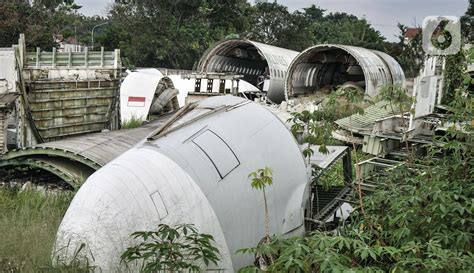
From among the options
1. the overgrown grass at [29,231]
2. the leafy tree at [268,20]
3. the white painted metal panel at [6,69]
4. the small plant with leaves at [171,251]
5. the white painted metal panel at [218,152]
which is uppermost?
the leafy tree at [268,20]

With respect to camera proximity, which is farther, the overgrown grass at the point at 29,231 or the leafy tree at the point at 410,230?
the overgrown grass at the point at 29,231

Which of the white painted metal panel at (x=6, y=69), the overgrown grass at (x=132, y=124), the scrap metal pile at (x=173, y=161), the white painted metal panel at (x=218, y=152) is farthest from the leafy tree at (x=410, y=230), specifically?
the overgrown grass at (x=132, y=124)

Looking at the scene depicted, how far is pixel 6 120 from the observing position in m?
12.6

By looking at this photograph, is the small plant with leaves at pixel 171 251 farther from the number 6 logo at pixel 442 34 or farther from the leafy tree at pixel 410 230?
the number 6 logo at pixel 442 34

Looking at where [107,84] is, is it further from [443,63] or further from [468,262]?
[468,262]

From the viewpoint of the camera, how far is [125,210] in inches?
210

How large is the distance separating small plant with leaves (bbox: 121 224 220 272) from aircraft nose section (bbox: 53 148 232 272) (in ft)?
0.53

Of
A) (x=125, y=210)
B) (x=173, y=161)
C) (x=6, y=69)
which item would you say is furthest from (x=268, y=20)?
(x=125, y=210)

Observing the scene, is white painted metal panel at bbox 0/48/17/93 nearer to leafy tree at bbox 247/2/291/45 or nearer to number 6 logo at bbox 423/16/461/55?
number 6 logo at bbox 423/16/461/55

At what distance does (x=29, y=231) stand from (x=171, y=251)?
85.4 inches

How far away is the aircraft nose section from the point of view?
5.27 metres

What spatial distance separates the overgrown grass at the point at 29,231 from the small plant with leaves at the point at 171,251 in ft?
2.60

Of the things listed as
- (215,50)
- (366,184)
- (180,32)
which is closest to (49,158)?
(366,184)

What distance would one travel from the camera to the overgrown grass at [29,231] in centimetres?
545
